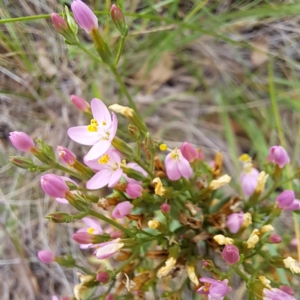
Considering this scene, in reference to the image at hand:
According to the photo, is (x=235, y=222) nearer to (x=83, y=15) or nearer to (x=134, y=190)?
(x=134, y=190)

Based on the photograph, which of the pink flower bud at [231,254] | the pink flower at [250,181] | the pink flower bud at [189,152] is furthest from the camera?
the pink flower at [250,181]

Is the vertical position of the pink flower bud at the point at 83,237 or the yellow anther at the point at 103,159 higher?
the yellow anther at the point at 103,159

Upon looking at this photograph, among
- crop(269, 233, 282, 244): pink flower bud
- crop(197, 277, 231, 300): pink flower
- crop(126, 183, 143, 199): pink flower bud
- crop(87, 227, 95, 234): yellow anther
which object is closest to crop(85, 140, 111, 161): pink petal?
crop(126, 183, 143, 199): pink flower bud

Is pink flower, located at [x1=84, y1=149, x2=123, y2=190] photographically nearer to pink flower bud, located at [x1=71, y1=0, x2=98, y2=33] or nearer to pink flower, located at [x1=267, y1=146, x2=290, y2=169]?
pink flower bud, located at [x1=71, y1=0, x2=98, y2=33]

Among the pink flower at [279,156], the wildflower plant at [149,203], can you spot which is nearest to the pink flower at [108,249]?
the wildflower plant at [149,203]

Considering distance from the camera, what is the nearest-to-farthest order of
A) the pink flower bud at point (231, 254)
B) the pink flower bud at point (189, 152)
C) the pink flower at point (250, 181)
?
the pink flower bud at point (231, 254)
the pink flower bud at point (189, 152)
the pink flower at point (250, 181)

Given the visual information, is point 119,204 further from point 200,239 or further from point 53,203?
point 53,203

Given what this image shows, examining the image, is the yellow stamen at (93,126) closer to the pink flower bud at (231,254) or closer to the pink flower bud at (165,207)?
the pink flower bud at (165,207)
